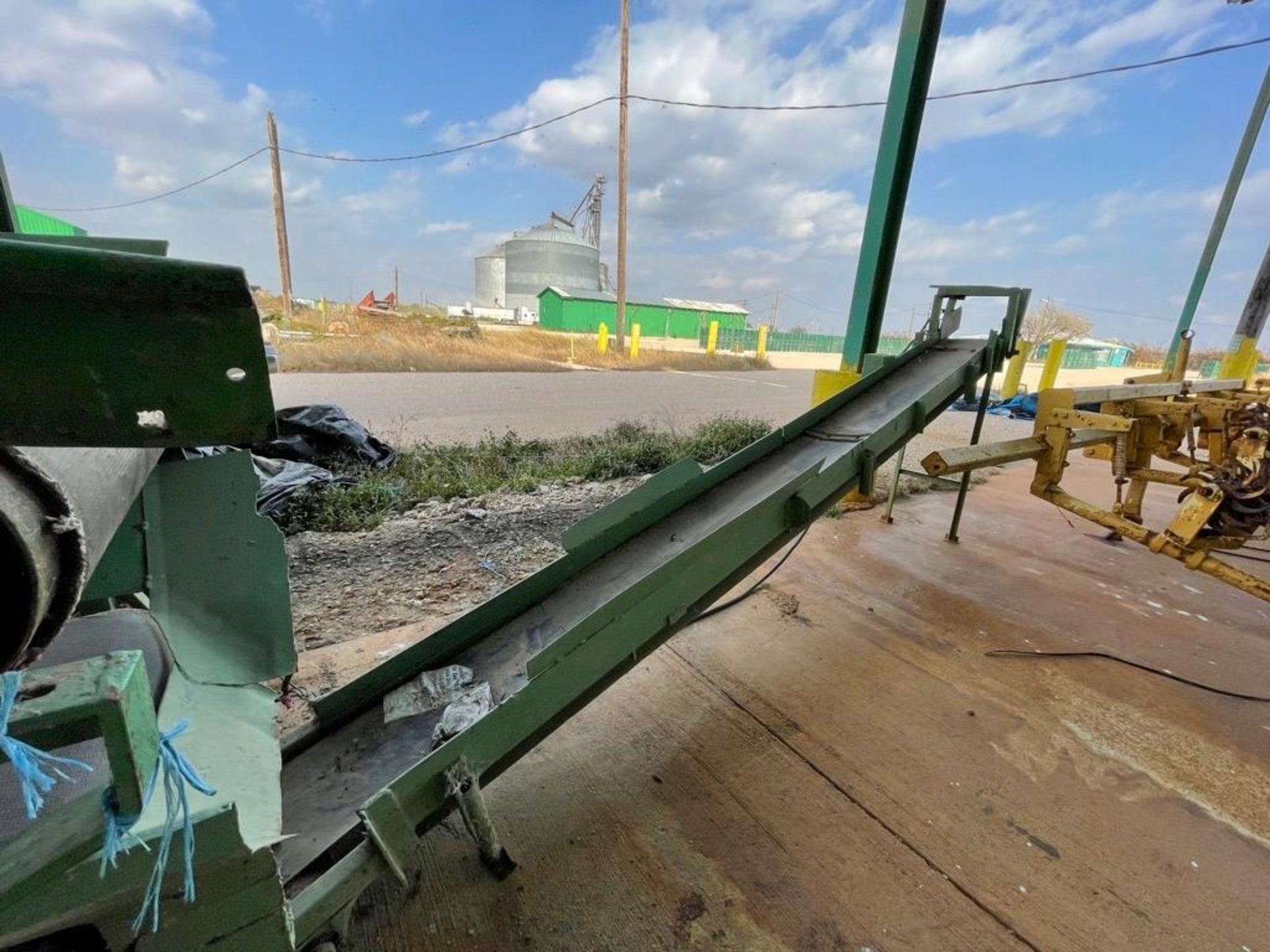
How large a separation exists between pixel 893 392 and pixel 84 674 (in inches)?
126

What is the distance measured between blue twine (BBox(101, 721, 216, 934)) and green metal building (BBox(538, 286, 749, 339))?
29643 millimetres

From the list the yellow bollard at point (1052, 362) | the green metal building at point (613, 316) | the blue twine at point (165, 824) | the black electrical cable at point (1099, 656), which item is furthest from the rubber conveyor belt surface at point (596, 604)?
the green metal building at point (613, 316)

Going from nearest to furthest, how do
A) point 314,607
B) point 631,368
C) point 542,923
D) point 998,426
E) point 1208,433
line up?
1. point 542,923
2. point 314,607
3. point 1208,433
4. point 998,426
5. point 631,368

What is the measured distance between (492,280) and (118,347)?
161ft

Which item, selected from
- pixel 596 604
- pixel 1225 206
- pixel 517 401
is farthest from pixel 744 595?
pixel 1225 206

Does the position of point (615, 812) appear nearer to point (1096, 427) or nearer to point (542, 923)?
Answer: point (542, 923)

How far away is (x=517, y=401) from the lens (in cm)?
940

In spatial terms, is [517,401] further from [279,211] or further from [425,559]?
[279,211]

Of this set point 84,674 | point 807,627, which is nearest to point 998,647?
point 807,627

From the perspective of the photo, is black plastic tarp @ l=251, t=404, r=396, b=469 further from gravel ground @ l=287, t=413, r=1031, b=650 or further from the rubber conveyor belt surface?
the rubber conveyor belt surface

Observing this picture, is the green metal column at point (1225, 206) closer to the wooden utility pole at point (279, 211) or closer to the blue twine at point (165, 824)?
the blue twine at point (165, 824)

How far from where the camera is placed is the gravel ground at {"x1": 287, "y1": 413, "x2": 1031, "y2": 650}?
3.03 m

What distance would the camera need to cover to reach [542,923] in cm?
160

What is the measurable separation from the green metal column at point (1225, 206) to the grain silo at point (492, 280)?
1584 inches
